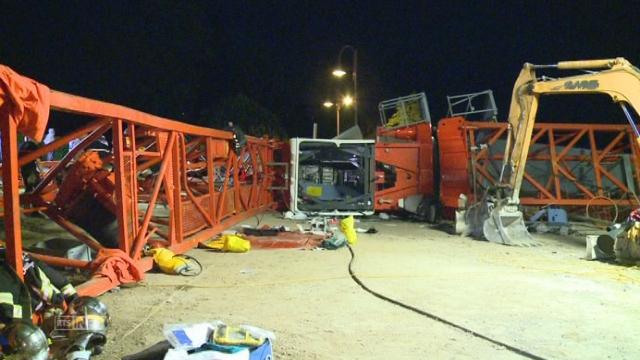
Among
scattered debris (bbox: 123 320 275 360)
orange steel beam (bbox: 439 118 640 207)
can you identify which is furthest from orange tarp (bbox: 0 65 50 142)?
orange steel beam (bbox: 439 118 640 207)

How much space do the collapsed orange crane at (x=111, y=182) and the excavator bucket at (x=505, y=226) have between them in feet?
16.5

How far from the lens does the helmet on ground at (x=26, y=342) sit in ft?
9.77

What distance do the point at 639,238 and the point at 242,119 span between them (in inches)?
895

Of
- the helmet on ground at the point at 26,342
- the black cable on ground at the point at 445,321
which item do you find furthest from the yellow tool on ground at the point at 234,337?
the black cable on ground at the point at 445,321

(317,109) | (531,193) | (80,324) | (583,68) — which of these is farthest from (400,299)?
(317,109)

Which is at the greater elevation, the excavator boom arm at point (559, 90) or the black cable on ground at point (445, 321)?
the excavator boom arm at point (559, 90)

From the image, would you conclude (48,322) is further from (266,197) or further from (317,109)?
(317,109)

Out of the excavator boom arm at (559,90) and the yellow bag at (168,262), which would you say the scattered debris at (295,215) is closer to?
the excavator boom arm at (559,90)

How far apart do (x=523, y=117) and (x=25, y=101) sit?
872 centimetres

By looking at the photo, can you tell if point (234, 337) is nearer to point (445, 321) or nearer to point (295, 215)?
point (445, 321)

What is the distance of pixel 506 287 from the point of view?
236 inches

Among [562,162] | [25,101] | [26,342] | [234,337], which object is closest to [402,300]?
[234,337]

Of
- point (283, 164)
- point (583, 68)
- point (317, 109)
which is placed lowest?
point (283, 164)

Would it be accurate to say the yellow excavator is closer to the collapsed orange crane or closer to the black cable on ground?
the black cable on ground
